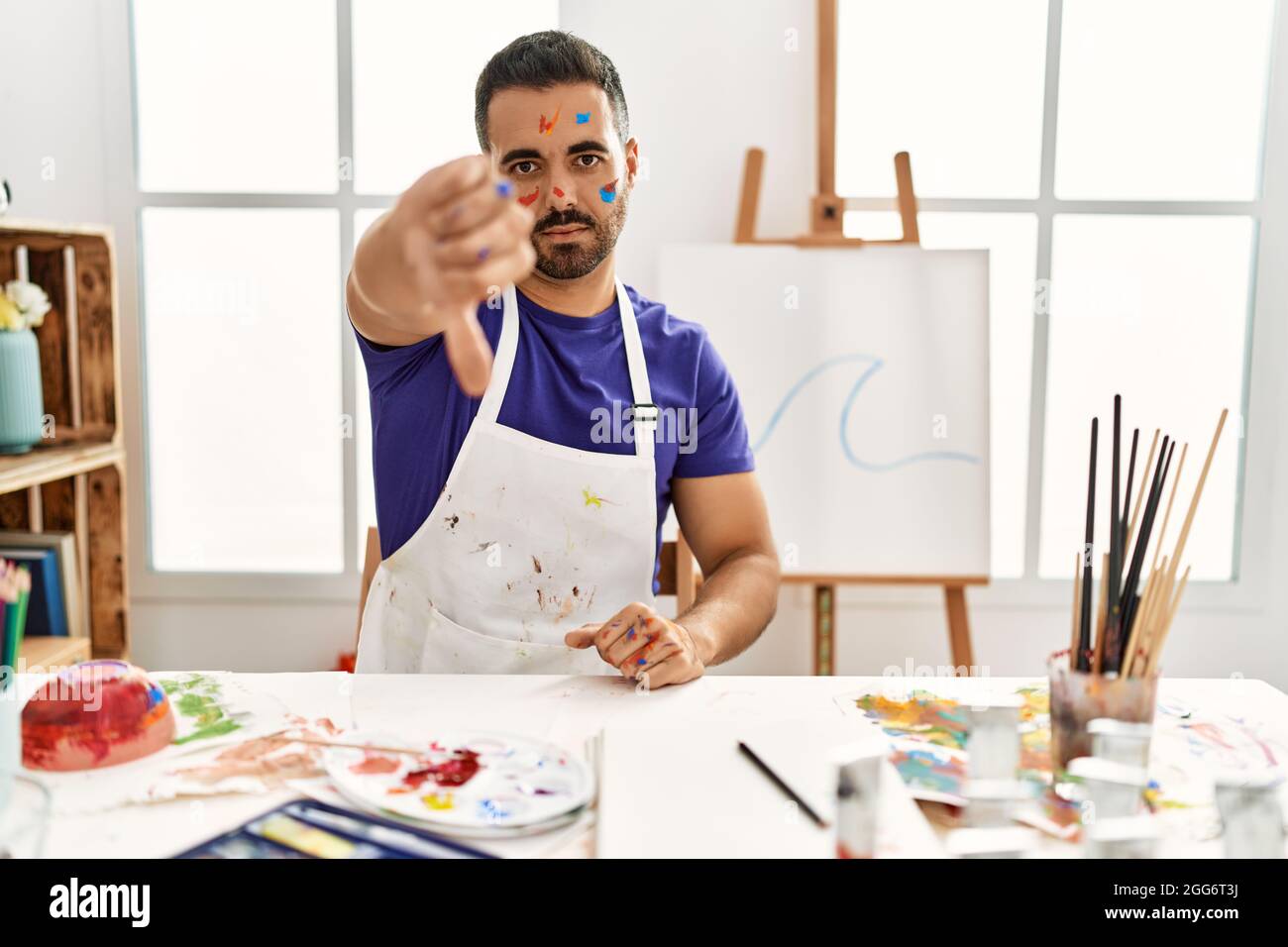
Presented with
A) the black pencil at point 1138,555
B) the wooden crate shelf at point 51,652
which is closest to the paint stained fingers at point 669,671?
the black pencil at point 1138,555

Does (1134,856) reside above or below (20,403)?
below

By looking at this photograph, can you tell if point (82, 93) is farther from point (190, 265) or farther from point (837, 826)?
point (837, 826)

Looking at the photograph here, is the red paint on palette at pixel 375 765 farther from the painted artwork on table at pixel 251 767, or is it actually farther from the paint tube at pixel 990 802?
the paint tube at pixel 990 802

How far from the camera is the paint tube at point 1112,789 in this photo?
68 cm

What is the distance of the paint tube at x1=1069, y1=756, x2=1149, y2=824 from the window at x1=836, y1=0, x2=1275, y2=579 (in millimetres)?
1744

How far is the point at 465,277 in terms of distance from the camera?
742 millimetres

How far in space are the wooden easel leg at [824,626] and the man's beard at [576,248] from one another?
1025 millimetres

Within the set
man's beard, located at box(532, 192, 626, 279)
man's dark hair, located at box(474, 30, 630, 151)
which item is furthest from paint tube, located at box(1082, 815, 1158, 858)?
man's dark hair, located at box(474, 30, 630, 151)

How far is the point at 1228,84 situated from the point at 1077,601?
1.96m

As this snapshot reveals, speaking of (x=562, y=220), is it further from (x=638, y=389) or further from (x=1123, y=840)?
(x=1123, y=840)

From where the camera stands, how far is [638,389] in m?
1.40

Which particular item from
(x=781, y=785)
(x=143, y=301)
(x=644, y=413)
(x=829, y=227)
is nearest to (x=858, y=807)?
(x=781, y=785)

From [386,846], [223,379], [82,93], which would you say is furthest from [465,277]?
[82,93]

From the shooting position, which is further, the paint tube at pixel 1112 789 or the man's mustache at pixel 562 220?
the man's mustache at pixel 562 220
